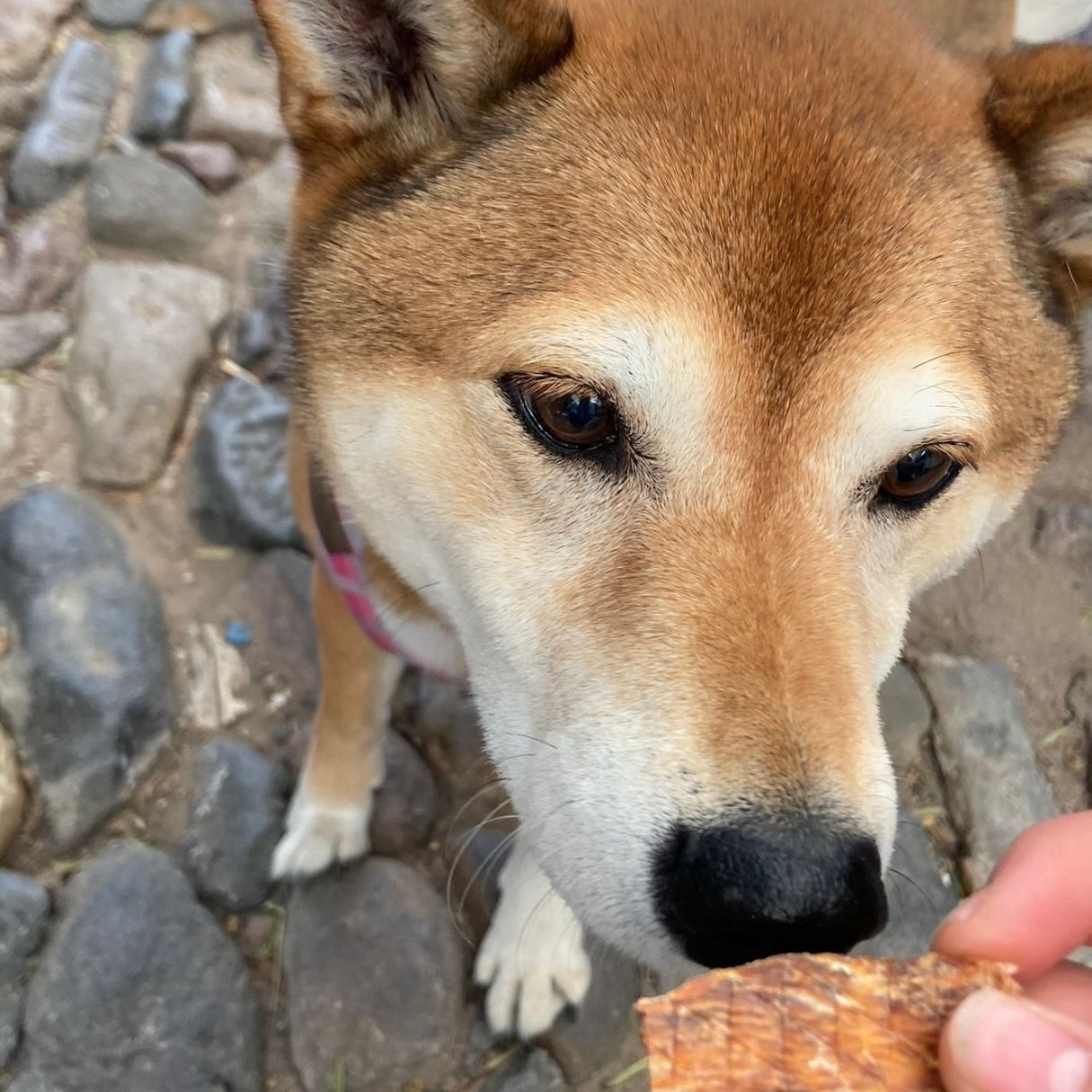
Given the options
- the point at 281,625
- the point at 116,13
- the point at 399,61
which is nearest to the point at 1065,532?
the point at 281,625

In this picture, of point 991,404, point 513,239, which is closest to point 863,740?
point 991,404

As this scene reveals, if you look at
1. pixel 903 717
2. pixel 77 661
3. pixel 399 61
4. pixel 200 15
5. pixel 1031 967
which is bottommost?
pixel 77 661

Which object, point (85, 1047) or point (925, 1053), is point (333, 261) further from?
point (85, 1047)

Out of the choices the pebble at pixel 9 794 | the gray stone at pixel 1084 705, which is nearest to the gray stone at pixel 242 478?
the pebble at pixel 9 794

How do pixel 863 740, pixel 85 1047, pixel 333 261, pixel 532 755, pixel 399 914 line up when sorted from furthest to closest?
pixel 399 914 < pixel 85 1047 < pixel 333 261 < pixel 532 755 < pixel 863 740

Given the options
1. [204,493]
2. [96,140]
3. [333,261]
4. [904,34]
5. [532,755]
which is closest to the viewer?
[532,755]

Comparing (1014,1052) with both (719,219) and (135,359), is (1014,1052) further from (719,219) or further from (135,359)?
(135,359)
